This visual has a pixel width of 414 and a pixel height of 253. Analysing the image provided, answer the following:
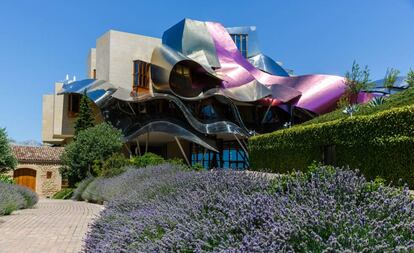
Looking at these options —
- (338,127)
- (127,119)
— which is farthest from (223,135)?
(338,127)

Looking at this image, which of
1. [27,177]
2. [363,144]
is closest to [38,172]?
[27,177]

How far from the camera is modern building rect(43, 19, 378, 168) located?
1334 inches

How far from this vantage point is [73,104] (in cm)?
3897

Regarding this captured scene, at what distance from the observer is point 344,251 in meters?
2.24

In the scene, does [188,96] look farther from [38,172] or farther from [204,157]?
[38,172]

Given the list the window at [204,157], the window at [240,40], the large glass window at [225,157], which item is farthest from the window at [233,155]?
the window at [240,40]

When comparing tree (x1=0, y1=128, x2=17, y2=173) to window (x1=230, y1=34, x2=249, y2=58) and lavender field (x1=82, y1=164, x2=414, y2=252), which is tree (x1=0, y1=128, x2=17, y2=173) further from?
window (x1=230, y1=34, x2=249, y2=58)

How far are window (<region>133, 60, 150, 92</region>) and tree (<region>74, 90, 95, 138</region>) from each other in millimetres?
3902

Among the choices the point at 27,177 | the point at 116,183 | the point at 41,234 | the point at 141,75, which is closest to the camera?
the point at 41,234

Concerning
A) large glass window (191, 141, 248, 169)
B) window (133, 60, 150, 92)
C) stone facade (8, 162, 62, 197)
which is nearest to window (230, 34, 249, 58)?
window (133, 60, 150, 92)

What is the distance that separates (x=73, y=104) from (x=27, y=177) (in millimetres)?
7661

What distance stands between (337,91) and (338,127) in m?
23.4

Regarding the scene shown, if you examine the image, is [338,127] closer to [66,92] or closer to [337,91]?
[337,91]

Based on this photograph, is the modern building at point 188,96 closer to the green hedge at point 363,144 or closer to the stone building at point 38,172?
the stone building at point 38,172
